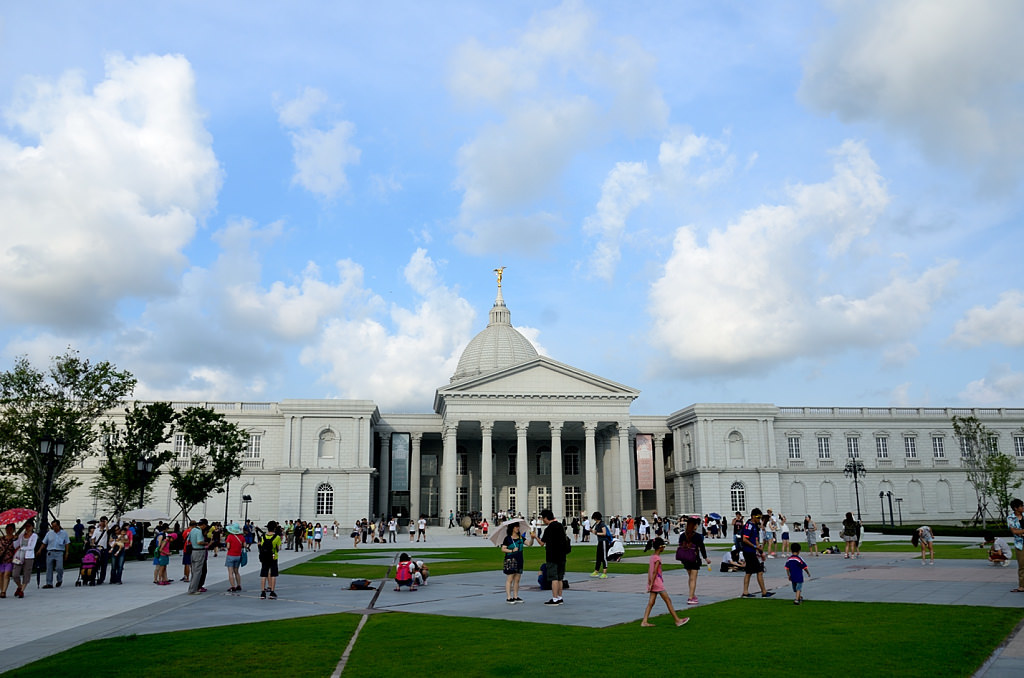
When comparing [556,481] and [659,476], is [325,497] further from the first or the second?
[659,476]

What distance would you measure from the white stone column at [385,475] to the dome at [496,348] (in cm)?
1319

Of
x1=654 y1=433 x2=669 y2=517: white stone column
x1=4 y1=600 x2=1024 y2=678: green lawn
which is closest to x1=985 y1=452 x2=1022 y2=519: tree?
x1=654 y1=433 x2=669 y2=517: white stone column

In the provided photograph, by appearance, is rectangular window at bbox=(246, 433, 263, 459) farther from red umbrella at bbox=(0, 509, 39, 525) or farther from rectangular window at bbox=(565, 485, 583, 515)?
red umbrella at bbox=(0, 509, 39, 525)

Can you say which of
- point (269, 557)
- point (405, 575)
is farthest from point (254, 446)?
point (269, 557)

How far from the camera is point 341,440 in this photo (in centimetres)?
7138

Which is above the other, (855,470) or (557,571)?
(855,470)

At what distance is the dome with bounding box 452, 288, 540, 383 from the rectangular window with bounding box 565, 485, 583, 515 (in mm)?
15072

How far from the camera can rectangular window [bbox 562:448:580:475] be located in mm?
83062

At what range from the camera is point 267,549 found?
1836 centimetres

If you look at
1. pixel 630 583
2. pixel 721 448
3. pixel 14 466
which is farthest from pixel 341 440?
pixel 630 583

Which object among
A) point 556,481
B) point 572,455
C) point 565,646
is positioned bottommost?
point 565,646

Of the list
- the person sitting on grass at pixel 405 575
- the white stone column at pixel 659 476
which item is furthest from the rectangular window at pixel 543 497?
the person sitting on grass at pixel 405 575

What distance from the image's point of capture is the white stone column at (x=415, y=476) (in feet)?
251

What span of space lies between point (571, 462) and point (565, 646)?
72.2 metres
